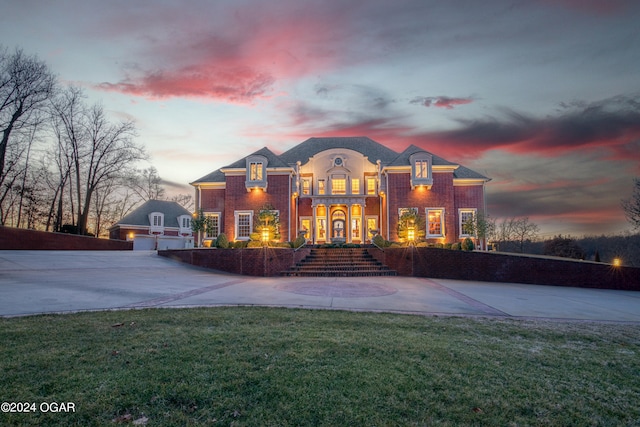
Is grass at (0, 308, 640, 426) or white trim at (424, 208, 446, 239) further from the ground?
white trim at (424, 208, 446, 239)

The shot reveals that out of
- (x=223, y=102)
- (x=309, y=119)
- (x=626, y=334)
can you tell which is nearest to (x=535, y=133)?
(x=309, y=119)

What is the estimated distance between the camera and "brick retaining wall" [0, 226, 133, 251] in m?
20.6

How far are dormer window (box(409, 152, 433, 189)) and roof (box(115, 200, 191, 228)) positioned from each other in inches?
1244

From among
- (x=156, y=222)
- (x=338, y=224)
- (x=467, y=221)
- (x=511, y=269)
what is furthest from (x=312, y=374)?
(x=156, y=222)

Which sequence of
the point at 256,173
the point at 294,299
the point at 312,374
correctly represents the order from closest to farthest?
1. the point at 312,374
2. the point at 294,299
3. the point at 256,173

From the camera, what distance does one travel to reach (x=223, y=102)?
732 inches

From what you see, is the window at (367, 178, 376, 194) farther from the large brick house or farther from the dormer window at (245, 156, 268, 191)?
the dormer window at (245, 156, 268, 191)

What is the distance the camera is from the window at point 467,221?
24984 mm

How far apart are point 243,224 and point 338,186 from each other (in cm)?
898

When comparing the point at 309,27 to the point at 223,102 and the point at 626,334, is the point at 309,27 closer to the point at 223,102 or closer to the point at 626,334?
the point at 223,102

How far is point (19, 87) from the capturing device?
72.3ft

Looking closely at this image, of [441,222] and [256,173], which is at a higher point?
[256,173]

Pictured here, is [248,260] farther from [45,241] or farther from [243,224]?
[45,241]

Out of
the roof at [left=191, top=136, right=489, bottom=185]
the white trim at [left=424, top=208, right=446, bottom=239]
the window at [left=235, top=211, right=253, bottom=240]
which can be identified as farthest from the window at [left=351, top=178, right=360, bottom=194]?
the window at [left=235, top=211, right=253, bottom=240]
